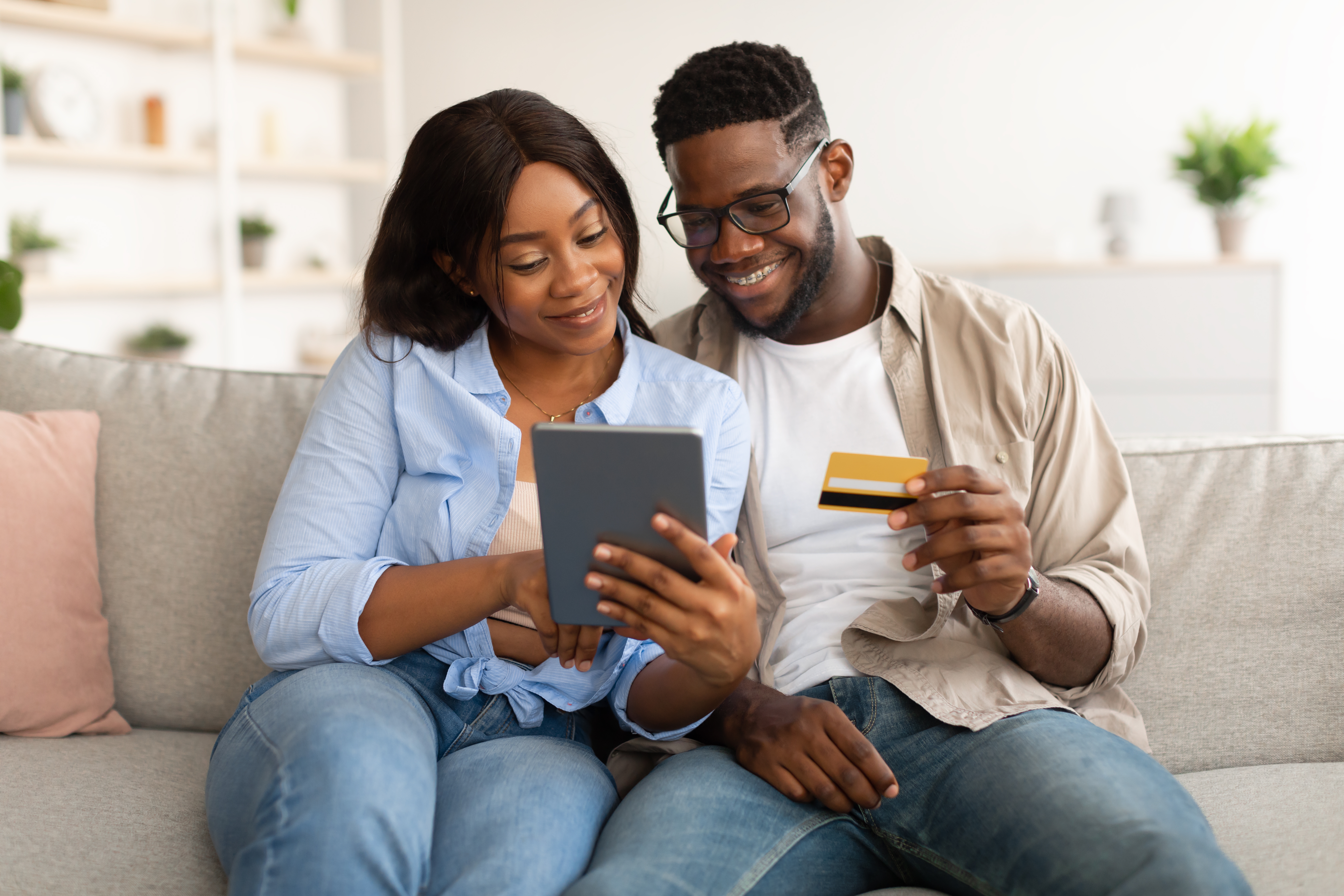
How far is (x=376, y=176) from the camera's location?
206 inches

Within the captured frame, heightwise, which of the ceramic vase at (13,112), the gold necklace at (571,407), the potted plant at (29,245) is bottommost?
the gold necklace at (571,407)

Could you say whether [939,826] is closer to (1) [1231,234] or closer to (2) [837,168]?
(2) [837,168]

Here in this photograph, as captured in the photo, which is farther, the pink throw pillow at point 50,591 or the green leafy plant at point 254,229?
A: the green leafy plant at point 254,229

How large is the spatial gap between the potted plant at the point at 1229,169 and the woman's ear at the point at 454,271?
3.68 m

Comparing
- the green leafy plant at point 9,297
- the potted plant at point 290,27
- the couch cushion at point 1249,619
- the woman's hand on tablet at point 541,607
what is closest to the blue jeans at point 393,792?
the woman's hand on tablet at point 541,607

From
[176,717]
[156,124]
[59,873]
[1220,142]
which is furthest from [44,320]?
[1220,142]

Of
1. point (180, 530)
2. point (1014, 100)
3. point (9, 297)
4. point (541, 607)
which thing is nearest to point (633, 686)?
point (541, 607)

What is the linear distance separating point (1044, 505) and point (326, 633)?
90cm

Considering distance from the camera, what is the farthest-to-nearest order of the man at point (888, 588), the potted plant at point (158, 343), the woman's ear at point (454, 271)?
the potted plant at point (158, 343) → the woman's ear at point (454, 271) → the man at point (888, 588)

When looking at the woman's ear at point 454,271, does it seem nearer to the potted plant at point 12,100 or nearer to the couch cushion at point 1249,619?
the couch cushion at point 1249,619

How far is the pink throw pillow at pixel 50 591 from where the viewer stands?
1.36 metres

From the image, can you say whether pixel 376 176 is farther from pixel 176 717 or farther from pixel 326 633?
pixel 326 633

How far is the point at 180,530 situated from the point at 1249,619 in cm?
150

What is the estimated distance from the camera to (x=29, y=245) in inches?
153
